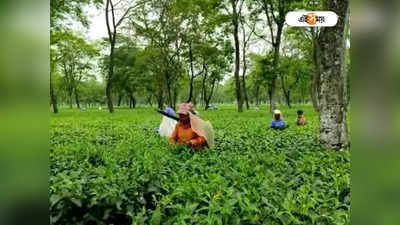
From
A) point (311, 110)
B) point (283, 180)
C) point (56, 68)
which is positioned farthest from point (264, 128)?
point (56, 68)

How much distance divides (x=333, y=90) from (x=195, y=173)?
0.72 metres

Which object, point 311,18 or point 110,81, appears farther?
point 110,81

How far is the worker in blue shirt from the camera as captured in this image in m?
1.80

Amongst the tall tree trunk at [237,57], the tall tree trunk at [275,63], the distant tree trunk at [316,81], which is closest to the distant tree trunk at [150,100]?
the tall tree trunk at [237,57]

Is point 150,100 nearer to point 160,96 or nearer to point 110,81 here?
point 160,96

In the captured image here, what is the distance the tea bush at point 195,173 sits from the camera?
1064 millimetres

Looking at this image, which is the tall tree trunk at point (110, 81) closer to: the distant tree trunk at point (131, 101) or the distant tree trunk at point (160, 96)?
the distant tree trunk at point (131, 101)

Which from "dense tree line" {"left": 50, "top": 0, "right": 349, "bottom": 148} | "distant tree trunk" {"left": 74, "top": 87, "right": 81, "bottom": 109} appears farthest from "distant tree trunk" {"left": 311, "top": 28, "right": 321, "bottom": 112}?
"distant tree trunk" {"left": 74, "top": 87, "right": 81, "bottom": 109}

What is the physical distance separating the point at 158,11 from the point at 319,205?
49.8 inches

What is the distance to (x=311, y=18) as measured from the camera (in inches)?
41.2

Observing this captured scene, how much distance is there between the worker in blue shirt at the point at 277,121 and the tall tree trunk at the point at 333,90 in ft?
0.87

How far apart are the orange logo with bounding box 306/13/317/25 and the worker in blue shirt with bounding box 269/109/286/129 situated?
778 millimetres

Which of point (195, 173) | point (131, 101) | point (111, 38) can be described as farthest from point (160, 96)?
point (195, 173)
